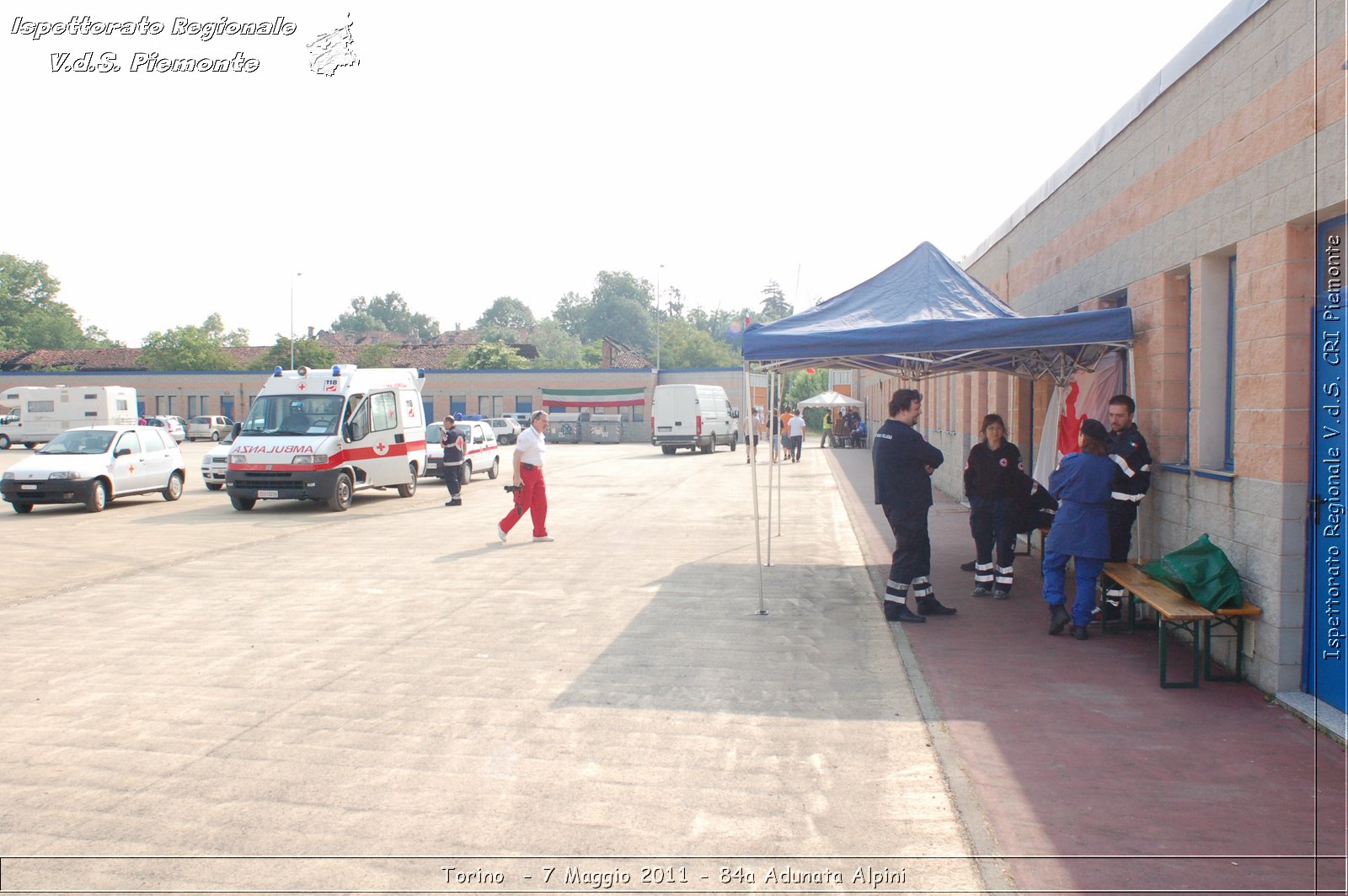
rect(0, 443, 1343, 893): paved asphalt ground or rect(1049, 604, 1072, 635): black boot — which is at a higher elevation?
rect(1049, 604, 1072, 635): black boot

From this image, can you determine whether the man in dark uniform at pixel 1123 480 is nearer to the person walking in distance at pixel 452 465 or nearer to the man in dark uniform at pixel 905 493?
the man in dark uniform at pixel 905 493

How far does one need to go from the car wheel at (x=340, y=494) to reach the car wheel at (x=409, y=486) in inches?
82.2

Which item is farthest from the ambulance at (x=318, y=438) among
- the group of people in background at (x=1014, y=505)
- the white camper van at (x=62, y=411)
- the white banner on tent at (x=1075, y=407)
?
the white camper van at (x=62, y=411)

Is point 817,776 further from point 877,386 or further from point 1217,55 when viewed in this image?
point 877,386

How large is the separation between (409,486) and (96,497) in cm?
562

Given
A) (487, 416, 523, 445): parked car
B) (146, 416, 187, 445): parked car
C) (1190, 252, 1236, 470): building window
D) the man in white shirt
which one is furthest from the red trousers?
(146, 416, 187, 445): parked car

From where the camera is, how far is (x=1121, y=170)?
30.1 ft

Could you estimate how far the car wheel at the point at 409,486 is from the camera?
20.1 m

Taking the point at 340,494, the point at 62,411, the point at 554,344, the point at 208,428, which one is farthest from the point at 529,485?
the point at 554,344

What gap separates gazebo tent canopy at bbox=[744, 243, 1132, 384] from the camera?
866 cm

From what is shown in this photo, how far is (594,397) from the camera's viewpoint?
57969 millimetres

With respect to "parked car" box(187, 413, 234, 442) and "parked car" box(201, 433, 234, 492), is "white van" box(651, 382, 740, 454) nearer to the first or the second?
"parked car" box(201, 433, 234, 492)

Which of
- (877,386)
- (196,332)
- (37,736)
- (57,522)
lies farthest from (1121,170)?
(196,332)

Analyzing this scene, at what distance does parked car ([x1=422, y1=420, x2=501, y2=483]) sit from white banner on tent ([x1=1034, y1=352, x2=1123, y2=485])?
50.6ft
